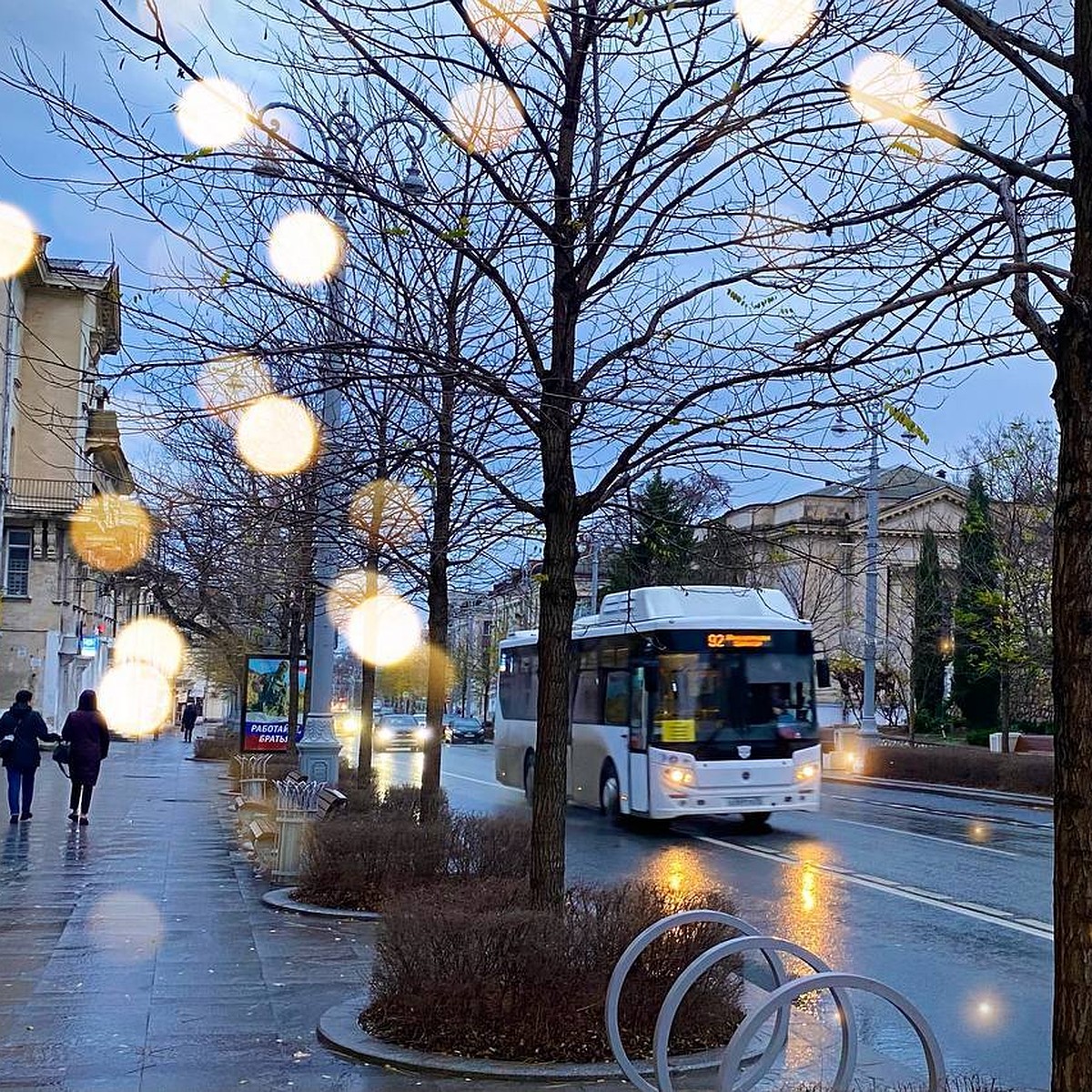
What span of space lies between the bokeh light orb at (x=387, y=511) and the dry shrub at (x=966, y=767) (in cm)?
2081

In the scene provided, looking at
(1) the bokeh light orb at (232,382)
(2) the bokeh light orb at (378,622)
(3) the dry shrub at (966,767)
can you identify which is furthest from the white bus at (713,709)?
(3) the dry shrub at (966,767)

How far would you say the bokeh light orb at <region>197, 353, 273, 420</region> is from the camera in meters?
7.73

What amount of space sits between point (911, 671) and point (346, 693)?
265ft

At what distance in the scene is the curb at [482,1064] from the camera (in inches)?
261

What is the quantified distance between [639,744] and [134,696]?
203 ft

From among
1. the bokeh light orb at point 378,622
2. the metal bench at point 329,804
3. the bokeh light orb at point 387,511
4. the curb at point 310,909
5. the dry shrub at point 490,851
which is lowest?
the curb at point 310,909

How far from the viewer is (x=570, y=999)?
7.05 m

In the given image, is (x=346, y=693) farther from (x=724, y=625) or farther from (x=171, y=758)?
(x=724, y=625)

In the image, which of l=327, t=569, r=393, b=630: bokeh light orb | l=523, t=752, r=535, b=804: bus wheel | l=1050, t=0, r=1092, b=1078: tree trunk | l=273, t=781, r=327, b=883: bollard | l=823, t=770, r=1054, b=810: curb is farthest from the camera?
l=823, t=770, r=1054, b=810: curb

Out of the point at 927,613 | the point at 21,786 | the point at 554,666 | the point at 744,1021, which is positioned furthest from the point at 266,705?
the point at 927,613

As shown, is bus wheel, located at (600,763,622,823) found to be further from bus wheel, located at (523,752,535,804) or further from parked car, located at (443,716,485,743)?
parked car, located at (443,716,485,743)

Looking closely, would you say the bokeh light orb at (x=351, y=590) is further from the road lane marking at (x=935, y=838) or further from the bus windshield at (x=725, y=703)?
the road lane marking at (x=935, y=838)

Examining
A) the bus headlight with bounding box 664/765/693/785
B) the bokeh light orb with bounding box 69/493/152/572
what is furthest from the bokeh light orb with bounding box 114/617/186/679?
the bus headlight with bounding box 664/765/693/785

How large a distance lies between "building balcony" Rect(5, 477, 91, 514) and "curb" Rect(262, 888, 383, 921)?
41642mm
